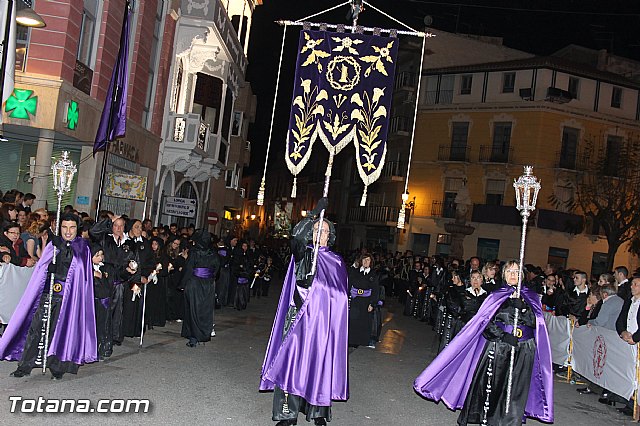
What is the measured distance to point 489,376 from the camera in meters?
8.55

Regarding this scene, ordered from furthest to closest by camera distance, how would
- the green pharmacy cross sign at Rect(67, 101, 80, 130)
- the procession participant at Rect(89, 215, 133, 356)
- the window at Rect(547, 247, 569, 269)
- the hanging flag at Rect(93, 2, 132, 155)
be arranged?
the window at Rect(547, 247, 569, 269) < the green pharmacy cross sign at Rect(67, 101, 80, 130) < the hanging flag at Rect(93, 2, 132, 155) < the procession participant at Rect(89, 215, 133, 356)

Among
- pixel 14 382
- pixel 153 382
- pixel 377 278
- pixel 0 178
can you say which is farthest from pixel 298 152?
pixel 0 178

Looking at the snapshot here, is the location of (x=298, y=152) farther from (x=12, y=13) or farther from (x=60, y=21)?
(x=60, y=21)

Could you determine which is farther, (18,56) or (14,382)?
(18,56)

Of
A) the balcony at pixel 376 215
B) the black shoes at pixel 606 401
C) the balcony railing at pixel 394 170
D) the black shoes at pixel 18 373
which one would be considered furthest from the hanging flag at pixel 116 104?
the balcony railing at pixel 394 170

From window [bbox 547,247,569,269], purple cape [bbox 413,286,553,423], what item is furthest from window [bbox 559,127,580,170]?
purple cape [bbox 413,286,553,423]

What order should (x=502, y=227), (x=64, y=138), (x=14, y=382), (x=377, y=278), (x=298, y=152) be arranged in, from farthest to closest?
(x=502, y=227)
(x=64, y=138)
(x=377, y=278)
(x=298, y=152)
(x=14, y=382)

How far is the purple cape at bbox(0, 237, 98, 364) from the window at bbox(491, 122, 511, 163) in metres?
36.7

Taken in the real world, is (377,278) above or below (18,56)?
below

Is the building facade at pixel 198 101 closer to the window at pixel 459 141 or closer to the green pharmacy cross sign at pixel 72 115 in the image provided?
the green pharmacy cross sign at pixel 72 115

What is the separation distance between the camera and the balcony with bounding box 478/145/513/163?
43.2 meters

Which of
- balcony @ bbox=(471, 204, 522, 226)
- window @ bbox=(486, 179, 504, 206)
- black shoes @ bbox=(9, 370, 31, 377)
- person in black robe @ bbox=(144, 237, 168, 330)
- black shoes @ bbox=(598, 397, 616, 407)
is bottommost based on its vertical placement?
black shoes @ bbox=(9, 370, 31, 377)

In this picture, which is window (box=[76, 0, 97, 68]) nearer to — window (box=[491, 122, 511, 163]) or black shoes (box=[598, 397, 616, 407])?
black shoes (box=[598, 397, 616, 407])

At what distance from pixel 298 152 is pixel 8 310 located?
A: 5116mm
